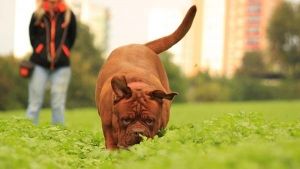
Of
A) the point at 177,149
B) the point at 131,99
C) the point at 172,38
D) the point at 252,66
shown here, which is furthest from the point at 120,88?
the point at 252,66

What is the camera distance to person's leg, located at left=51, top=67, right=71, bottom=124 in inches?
490

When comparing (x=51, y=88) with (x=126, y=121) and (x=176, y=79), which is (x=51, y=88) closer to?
(x=126, y=121)

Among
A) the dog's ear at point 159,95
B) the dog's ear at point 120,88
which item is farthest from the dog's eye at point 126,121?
the dog's ear at point 159,95

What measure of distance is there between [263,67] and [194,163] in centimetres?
9966

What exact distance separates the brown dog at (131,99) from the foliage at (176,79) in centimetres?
6451

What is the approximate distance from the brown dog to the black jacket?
3249mm

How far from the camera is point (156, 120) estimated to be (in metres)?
7.51

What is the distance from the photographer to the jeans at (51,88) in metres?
12.4

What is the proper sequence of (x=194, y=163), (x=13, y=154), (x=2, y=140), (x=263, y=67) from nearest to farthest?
1. (x=194, y=163)
2. (x=13, y=154)
3. (x=2, y=140)
4. (x=263, y=67)

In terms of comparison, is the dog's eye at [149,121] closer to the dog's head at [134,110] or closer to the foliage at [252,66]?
the dog's head at [134,110]

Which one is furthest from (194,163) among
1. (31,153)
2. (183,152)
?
(31,153)

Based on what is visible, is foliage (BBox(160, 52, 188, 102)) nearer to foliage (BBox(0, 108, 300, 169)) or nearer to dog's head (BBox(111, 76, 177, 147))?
foliage (BBox(0, 108, 300, 169))

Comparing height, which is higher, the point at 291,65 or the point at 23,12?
the point at 23,12

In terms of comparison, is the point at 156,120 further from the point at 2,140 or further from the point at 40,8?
the point at 40,8
